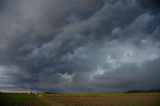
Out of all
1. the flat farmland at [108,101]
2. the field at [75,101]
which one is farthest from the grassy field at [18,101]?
the flat farmland at [108,101]

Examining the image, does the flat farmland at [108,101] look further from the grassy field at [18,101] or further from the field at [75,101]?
the grassy field at [18,101]

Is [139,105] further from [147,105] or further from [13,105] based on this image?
[13,105]

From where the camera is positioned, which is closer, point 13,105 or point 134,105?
point 13,105

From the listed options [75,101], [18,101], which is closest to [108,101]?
[75,101]

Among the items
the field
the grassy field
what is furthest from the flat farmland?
the grassy field

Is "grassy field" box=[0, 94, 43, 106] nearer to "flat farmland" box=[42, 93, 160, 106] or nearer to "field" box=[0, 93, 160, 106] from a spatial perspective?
"field" box=[0, 93, 160, 106]

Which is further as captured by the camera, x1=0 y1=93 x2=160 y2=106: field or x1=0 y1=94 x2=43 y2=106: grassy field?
x1=0 y1=93 x2=160 y2=106: field

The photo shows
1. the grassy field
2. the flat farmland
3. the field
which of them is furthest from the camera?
the flat farmland

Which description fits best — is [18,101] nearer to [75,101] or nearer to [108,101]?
[75,101]

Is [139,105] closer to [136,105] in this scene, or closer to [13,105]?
[136,105]

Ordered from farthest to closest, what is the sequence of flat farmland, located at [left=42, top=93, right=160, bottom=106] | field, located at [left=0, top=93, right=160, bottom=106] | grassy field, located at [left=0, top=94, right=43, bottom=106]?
flat farmland, located at [left=42, top=93, right=160, bottom=106]
field, located at [left=0, top=93, right=160, bottom=106]
grassy field, located at [left=0, top=94, right=43, bottom=106]

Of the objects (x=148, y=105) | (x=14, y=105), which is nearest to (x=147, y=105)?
(x=148, y=105)

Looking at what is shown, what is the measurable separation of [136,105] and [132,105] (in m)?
0.85

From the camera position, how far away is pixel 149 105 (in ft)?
191
